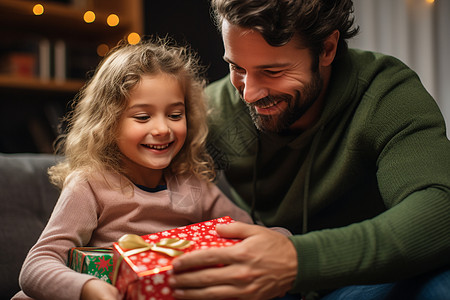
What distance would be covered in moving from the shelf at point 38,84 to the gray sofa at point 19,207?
1.06m

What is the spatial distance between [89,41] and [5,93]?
60cm

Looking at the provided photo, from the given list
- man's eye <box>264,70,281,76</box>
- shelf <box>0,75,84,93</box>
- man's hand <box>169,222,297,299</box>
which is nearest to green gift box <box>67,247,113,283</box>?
man's hand <box>169,222,297,299</box>

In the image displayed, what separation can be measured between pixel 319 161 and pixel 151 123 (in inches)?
19.2

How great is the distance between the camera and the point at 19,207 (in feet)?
4.77

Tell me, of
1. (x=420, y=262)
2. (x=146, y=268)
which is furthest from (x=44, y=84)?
(x=420, y=262)

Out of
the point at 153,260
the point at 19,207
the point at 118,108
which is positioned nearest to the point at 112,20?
the point at 19,207

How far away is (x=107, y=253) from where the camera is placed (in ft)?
3.24

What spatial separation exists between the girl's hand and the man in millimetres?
137

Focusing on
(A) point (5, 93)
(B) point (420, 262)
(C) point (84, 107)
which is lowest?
(A) point (5, 93)

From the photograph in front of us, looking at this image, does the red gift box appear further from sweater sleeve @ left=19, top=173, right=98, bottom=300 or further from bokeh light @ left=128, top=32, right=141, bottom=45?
bokeh light @ left=128, top=32, right=141, bottom=45

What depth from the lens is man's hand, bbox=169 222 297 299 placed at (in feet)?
2.63

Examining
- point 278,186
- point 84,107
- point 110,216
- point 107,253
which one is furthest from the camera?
point 278,186

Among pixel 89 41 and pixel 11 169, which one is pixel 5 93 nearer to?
pixel 89 41

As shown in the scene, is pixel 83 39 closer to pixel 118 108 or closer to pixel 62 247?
pixel 118 108
